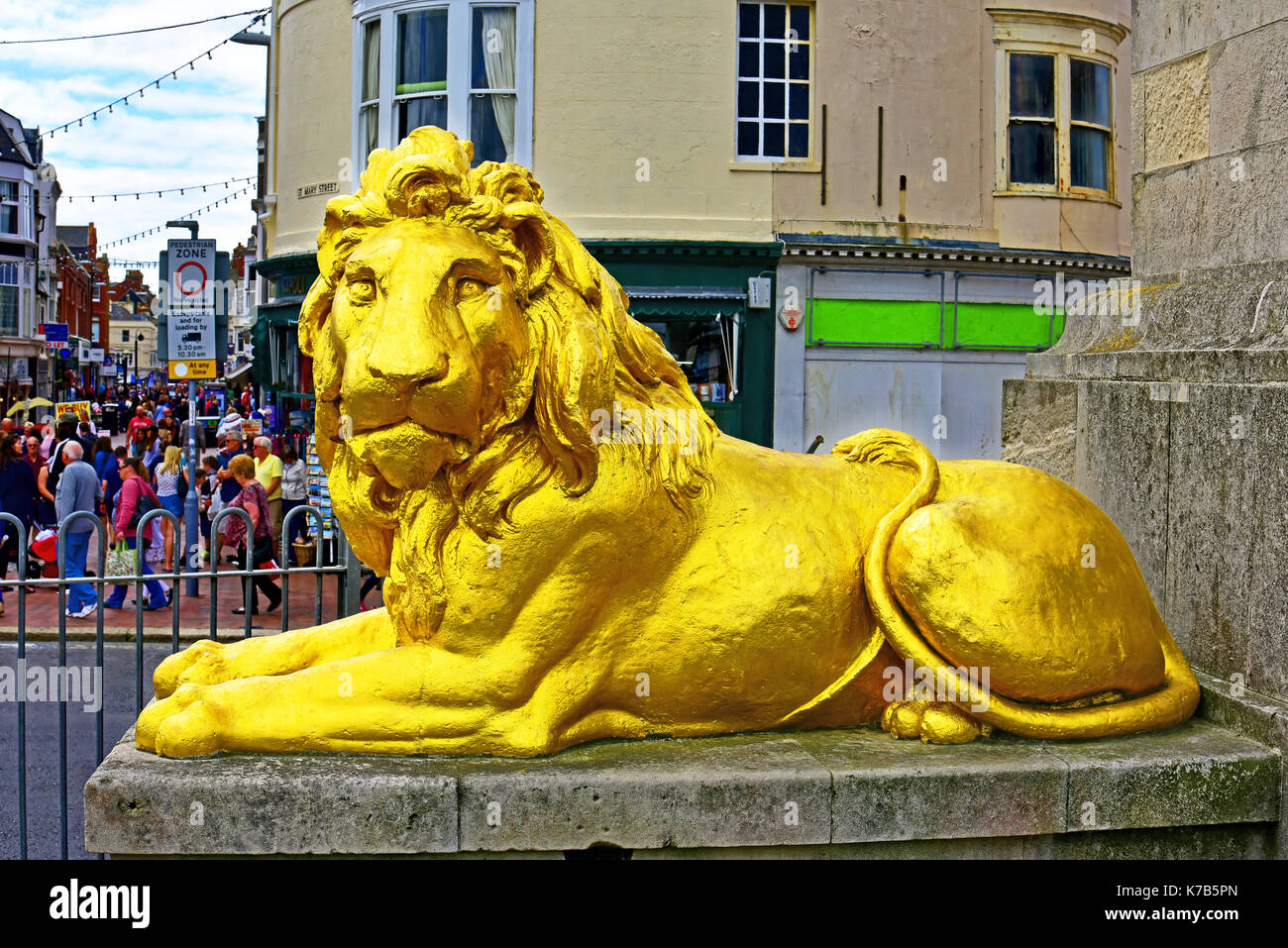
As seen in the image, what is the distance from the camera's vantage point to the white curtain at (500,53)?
54.4ft

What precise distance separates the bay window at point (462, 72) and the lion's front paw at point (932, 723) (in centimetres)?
1346

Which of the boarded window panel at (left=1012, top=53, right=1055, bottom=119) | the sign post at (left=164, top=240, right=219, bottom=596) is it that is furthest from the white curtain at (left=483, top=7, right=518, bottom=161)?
the boarded window panel at (left=1012, top=53, right=1055, bottom=119)

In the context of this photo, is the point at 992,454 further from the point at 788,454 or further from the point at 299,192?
the point at 788,454

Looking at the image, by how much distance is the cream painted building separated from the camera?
16.5m

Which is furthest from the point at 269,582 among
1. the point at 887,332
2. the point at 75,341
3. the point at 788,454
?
the point at 75,341

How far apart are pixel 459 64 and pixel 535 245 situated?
13.9 m

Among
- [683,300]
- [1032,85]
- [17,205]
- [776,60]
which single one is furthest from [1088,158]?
[17,205]

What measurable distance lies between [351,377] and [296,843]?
1.23 m

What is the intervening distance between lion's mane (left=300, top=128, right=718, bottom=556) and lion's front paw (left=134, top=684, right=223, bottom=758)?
671 millimetres

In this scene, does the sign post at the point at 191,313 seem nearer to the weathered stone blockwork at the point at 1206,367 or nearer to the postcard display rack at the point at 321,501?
the postcard display rack at the point at 321,501

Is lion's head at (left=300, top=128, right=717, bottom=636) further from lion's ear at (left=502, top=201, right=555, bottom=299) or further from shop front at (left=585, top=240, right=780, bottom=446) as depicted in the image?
shop front at (left=585, top=240, right=780, bottom=446)

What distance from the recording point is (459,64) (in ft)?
54.4

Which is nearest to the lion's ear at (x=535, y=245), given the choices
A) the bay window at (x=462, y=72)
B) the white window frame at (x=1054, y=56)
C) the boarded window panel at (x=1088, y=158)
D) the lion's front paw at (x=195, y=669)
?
the lion's front paw at (x=195, y=669)
